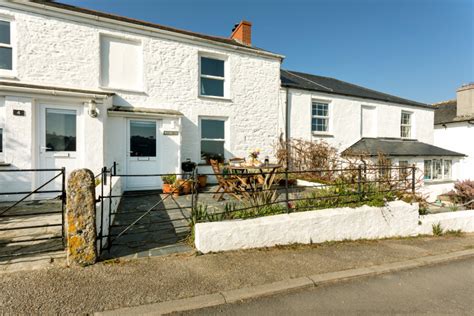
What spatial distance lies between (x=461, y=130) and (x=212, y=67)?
19087 mm

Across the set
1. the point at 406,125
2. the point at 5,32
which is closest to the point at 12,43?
the point at 5,32

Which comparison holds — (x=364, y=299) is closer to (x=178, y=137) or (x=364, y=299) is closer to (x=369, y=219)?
(x=369, y=219)

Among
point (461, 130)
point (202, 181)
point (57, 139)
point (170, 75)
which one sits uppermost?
point (170, 75)

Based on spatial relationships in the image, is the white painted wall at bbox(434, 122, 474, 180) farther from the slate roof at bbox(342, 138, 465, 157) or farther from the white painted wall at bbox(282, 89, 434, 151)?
the white painted wall at bbox(282, 89, 434, 151)

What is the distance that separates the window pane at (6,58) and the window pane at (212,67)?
5.97m

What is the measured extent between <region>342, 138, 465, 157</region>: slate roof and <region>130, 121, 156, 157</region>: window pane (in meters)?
8.91

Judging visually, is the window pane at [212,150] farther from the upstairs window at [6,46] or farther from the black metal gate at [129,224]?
the upstairs window at [6,46]

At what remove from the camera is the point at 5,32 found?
7.21m

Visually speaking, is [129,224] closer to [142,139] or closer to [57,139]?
[57,139]

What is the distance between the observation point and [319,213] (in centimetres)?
476

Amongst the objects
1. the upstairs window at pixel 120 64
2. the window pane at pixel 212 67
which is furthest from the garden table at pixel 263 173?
the window pane at pixel 212 67

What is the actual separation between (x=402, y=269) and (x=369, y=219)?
4.76 ft

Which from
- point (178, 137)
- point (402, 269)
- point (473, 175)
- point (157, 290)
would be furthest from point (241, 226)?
point (473, 175)

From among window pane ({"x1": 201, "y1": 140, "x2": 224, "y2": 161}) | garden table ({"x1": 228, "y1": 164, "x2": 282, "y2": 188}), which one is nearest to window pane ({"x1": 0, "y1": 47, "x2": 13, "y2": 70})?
window pane ({"x1": 201, "y1": 140, "x2": 224, "y2": 161})
